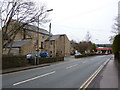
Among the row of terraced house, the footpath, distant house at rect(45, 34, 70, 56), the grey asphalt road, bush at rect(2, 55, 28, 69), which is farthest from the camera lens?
distant house at rect(45, 34, 70, 56)

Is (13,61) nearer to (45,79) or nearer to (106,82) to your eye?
(45,79)

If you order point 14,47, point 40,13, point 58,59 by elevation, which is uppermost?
→ point 40,13

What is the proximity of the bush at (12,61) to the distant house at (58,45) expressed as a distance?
38.6m

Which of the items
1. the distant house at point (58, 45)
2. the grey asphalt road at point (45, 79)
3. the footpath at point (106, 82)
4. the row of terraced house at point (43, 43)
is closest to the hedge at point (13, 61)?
the grey asphalt road at point (45, 79)

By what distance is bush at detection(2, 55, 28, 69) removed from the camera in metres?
17.5

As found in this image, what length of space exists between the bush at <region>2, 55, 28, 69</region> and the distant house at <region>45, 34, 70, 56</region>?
127ft

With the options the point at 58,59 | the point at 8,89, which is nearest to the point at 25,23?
the point at 58,59

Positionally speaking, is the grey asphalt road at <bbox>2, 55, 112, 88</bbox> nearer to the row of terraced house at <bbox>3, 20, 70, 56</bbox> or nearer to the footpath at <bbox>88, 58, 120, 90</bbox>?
the footpath at <bbox>88, 58, 120, 90</bbox>

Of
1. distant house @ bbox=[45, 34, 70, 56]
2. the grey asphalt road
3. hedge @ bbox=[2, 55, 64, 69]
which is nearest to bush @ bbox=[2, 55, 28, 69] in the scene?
hedge @ bbox=[2, 55, 64, 69]

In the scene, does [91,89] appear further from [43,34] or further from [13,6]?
[43,34]

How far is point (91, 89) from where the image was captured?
7.69m

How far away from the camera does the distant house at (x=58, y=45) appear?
59.8 metres

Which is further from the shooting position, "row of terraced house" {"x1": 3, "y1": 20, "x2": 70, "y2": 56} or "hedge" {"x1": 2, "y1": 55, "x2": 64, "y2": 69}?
"row of terraced house" {"x1": 3, "y1": 20, "x2": 70, "y2": 56}

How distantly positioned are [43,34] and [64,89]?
2099 inches
